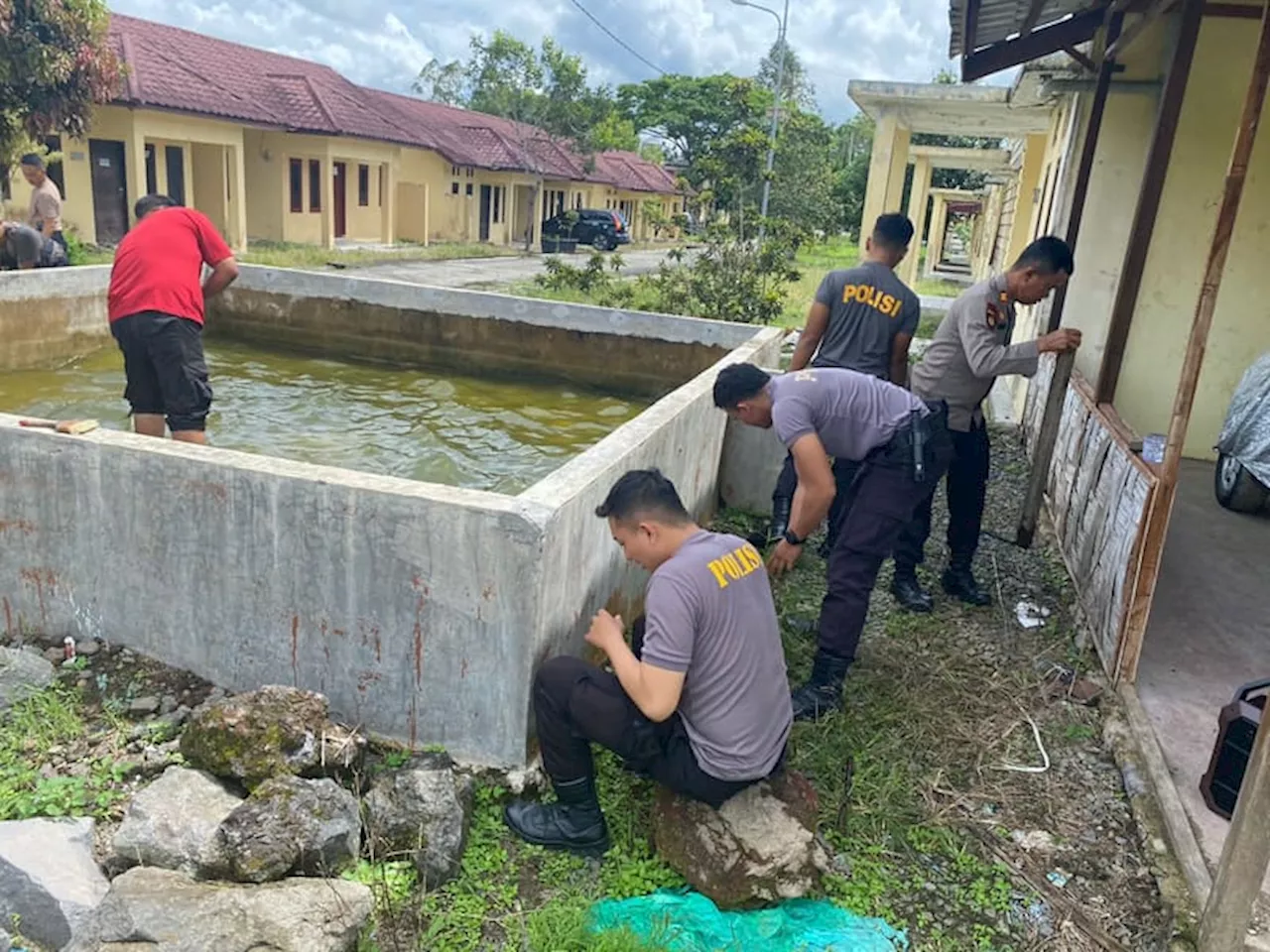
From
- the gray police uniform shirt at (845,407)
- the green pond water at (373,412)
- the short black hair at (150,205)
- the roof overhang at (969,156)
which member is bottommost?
the green pond water at (373,412)

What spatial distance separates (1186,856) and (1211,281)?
186 cm

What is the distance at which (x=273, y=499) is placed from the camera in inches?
128

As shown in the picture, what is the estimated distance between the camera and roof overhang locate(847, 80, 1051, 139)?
1138 centimetres

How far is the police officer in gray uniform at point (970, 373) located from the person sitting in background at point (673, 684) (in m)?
1.86

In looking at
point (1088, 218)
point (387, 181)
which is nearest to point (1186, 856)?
point (1088, 218)

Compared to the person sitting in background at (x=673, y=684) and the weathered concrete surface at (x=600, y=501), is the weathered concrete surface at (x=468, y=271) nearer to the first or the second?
the weathered concrete surface at (x=600, y=501)

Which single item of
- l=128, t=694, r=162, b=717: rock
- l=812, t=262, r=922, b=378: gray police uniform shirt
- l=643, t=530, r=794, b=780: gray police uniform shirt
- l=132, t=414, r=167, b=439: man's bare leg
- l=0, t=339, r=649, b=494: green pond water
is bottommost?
l=128, t=694, r=162, b=717: rock

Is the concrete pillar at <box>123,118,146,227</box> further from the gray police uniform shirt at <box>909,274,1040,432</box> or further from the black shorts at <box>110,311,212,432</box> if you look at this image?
the gray police uniform shirt at <box>909,274,1040,432</box>

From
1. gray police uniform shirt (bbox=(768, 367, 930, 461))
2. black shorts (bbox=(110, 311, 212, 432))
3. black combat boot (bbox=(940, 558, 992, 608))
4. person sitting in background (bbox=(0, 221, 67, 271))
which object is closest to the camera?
gray police uniform shirt (bbox=(768, 367, 930, 461))

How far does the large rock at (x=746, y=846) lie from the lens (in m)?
2.79

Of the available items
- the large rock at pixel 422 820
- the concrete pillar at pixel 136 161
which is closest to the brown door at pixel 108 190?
the concrete pillar at pixel 136 161

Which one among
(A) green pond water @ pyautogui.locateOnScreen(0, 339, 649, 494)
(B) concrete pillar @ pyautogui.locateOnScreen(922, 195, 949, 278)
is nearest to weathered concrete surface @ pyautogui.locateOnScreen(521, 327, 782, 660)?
(A) green pond water @ pyautogui.locateOnScreen(0, 339, 649, 494)

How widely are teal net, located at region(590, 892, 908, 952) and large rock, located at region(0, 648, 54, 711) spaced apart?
219cm

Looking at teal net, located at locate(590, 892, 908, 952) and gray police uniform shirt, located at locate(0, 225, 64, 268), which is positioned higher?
gray police uniform shirt, located at locate(0, 225, 64, 268)
